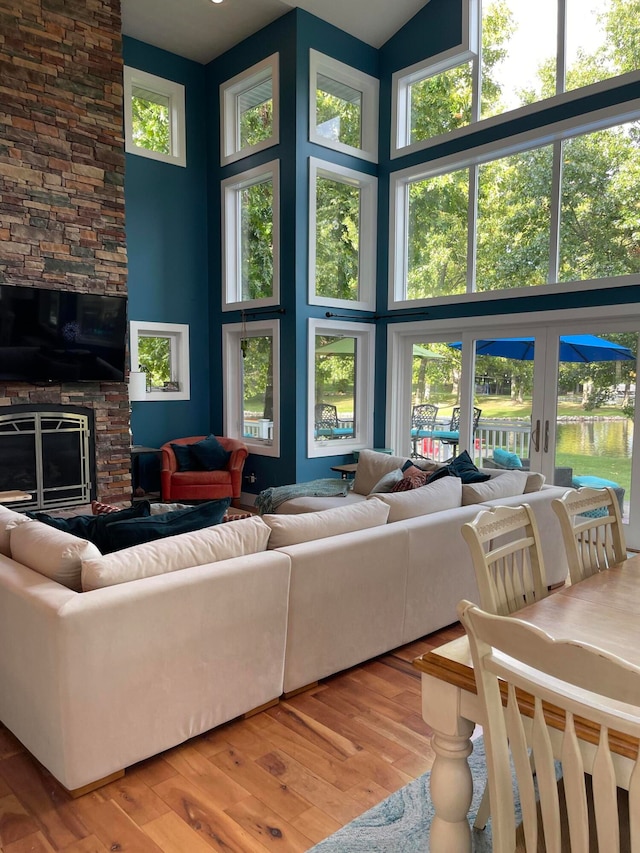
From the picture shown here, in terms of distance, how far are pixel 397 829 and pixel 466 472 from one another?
2.62 m

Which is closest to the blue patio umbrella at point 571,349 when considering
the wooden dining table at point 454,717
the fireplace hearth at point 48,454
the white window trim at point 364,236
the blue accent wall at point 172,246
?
the white window trim at point 364,236

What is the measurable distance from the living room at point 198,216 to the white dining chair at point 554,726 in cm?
471

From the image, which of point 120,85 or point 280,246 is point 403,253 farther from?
point 120,85

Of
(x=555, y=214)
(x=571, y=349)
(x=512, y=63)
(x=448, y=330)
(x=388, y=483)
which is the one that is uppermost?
(x=512, y=63)

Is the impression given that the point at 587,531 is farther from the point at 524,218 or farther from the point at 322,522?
the point at 524,218

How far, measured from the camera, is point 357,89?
6988mm

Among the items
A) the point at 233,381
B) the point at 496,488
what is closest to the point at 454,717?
the point at 496,488

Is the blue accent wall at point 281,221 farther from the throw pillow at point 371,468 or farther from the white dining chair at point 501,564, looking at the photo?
the white dining chair at point 501,564

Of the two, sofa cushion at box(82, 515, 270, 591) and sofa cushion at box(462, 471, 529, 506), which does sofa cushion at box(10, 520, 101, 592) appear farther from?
sofa cushion at box(462, 471, 529, 506)

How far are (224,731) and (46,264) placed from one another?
4.83 metres

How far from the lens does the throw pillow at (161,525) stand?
249cm

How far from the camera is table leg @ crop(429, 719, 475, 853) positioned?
1432 millimetres

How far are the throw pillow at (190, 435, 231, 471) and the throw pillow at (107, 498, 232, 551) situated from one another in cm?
416

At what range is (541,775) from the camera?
3.61 ft
